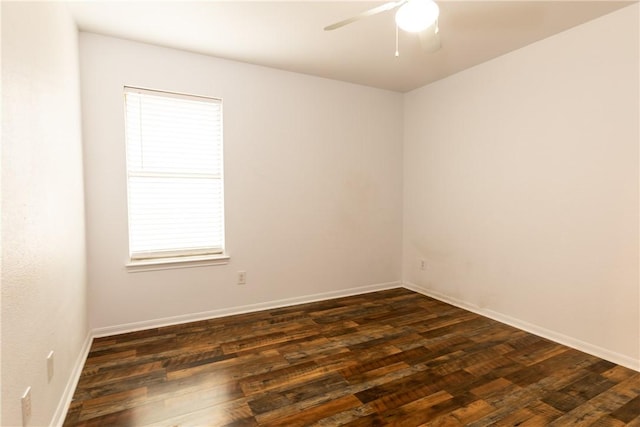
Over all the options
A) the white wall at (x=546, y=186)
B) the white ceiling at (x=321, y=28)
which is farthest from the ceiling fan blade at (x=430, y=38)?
the white wall at (x=546, y=186)

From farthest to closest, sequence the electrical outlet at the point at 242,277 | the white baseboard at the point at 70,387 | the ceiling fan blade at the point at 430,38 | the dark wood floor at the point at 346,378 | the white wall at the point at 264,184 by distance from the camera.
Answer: the electrical outlet at the point at 242,277 → the white wall at the point at 264,184 → the ceiling fan blade at the point at 430,38 → the dark wood floor at the point at 346,378 → the white baseboard at the point at 70,387

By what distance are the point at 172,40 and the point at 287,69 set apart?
45.7 inches

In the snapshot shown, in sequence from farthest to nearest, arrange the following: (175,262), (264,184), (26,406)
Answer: (264,184), (175,262), (26,406)

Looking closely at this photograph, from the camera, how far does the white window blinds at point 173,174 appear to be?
306 centimetres

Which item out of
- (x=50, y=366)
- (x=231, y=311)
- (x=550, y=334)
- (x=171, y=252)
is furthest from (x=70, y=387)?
(x=550, y=334)

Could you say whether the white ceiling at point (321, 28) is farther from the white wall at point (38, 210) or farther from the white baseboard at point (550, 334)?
the white baseboard at point (550, 334)

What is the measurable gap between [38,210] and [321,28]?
2.30m

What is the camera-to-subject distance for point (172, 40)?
2.92 meters

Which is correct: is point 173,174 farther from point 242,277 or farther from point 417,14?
point 417,14

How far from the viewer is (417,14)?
1.76 m

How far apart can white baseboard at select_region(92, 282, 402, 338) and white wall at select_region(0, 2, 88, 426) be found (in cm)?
58

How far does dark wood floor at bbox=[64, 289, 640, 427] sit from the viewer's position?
6.20 ft

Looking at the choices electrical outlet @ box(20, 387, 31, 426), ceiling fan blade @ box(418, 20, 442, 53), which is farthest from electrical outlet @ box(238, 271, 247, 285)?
ceiling fan blade @ box(418, 20, 442, 53)

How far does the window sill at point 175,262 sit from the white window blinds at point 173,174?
0.18 feet
